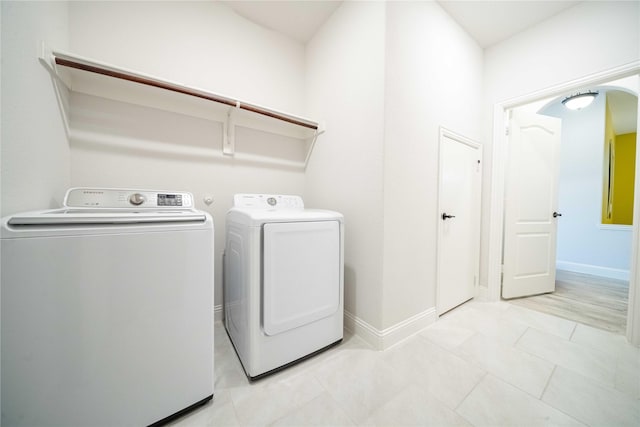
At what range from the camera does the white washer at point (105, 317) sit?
728mm

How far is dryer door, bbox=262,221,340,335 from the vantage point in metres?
1.23

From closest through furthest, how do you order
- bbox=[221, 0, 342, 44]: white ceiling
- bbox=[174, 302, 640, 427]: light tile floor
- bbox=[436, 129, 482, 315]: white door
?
bbox=[174, 302, 640, 427]: light tile floor, bbox=[221, 0, 342, 44]: white ceiling, bbox=[436, 129, 482, 315]: white door

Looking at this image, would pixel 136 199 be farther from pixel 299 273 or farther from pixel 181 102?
pixel 299 273

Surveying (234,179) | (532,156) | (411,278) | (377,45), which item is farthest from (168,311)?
(532,156)

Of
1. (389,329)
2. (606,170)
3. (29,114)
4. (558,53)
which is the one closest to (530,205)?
(558,53)

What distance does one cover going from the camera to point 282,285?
49.7 inches

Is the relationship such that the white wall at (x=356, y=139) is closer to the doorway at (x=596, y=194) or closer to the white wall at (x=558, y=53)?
the white wall at (x=558, y=53)

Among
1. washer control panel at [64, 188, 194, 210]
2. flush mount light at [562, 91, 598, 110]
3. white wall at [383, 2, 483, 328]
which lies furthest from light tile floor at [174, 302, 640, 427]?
flush mount light at [562, 91, 598, 110]

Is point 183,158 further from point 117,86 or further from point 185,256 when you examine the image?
point 185,256

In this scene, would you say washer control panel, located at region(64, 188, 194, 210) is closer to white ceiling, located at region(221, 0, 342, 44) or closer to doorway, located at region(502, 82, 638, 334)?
white ceiling, located at region(221, 0, 342, 44)

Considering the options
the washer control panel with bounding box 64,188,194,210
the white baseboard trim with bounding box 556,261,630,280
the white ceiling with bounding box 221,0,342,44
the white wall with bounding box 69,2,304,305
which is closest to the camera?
the washer control panel with bounding box 64,188,194,210

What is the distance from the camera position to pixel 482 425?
0.99m

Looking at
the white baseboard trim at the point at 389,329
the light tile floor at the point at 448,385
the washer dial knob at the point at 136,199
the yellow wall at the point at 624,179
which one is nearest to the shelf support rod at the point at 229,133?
the washer dial knob at the point at 136,199

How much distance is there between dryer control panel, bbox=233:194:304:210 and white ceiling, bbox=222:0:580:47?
5.32 ft
